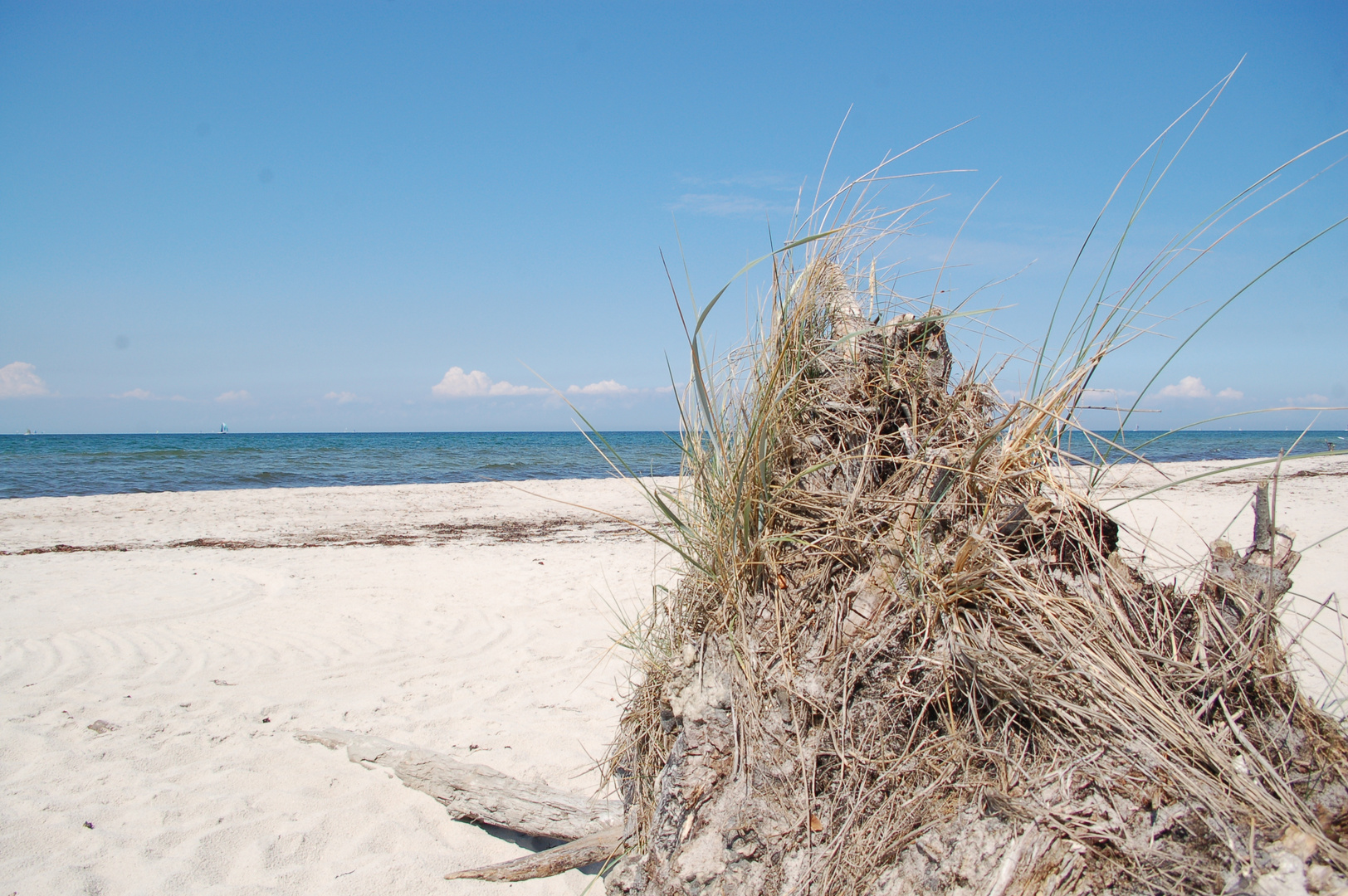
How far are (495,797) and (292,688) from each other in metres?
2.18

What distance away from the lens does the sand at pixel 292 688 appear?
2.55m

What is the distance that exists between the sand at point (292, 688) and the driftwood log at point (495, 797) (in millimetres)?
91

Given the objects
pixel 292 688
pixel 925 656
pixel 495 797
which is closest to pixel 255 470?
pixel 292 688

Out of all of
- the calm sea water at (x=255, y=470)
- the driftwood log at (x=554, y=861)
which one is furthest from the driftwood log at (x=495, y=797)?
the calm sea water at (x=255, y=470)

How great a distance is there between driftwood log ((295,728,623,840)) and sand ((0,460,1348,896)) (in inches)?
3.6

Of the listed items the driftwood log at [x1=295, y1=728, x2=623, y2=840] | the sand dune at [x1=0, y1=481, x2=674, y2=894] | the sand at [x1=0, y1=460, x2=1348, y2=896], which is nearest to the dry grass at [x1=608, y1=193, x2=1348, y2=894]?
the sand at [x1=0, y1=460, x2=1348, y2=896]

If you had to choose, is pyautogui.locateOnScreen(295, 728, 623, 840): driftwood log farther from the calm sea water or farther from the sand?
the calm sea water

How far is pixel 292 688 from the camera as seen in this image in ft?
13.6

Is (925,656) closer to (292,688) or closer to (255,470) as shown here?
(292,688)

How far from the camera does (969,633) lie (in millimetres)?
1501

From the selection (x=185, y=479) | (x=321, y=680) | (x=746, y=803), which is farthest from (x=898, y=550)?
(x=185, y=479)

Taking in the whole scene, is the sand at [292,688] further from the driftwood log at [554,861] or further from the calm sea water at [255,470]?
the calm sea water at [255,470]

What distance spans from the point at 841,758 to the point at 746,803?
283 millimetres

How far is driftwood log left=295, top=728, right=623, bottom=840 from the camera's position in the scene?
2572 millimetres
